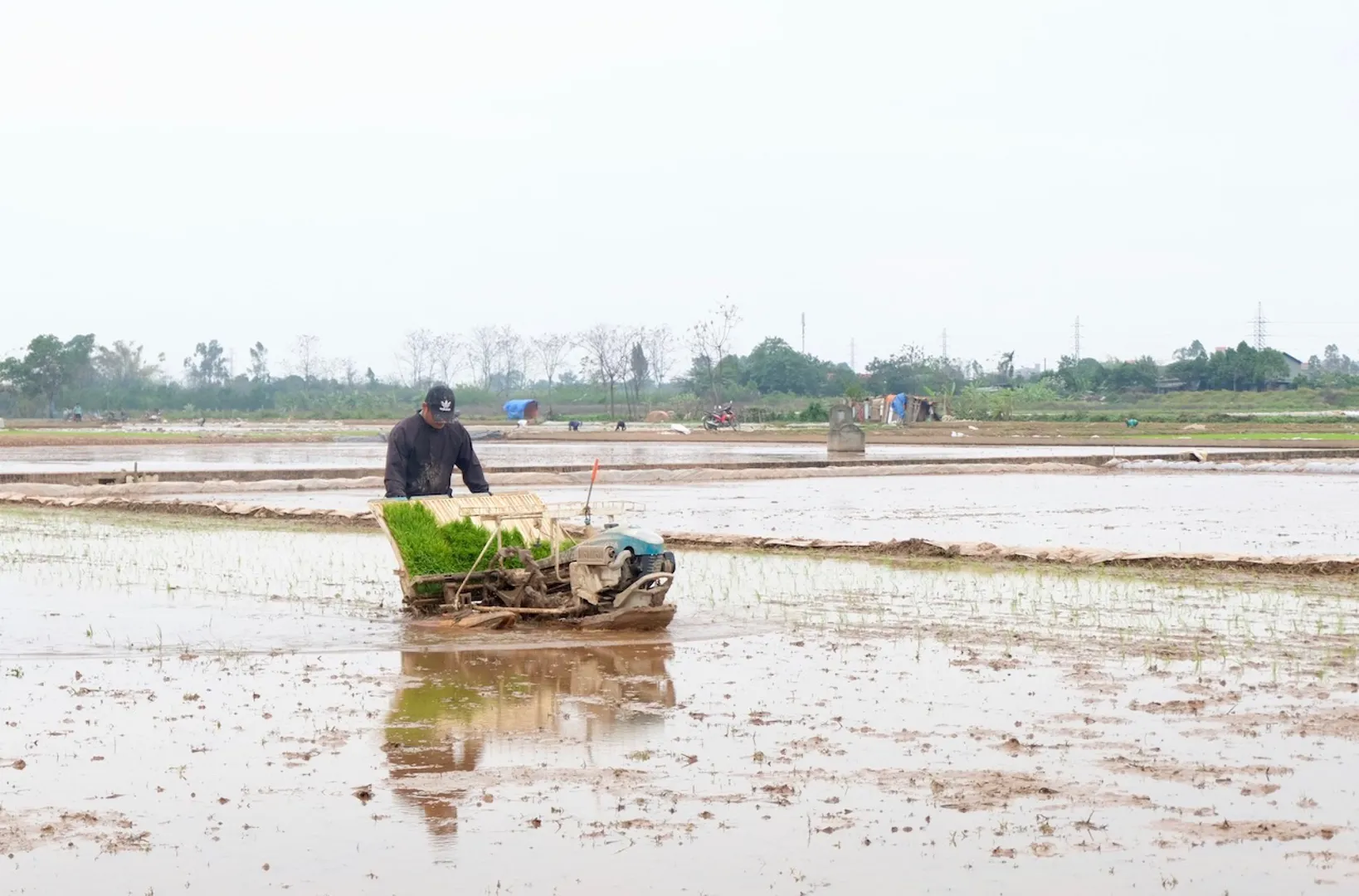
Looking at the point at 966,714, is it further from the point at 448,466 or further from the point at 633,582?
the point at 448,466

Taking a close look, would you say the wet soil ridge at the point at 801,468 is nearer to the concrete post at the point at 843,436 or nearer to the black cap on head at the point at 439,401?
the concrete post at the point at 843,436

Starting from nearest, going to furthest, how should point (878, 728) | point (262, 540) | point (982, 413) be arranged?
point (878, 728), point (262, 540), point (982, 413)

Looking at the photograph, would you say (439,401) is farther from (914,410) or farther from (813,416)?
(813,416)

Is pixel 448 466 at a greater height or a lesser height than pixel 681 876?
greater

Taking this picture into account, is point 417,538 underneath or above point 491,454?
above

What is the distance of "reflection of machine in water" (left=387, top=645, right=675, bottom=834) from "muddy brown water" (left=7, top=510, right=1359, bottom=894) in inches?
1.0

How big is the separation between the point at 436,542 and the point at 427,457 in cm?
64

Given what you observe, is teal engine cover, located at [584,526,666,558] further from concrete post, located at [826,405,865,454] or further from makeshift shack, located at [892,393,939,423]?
makeshift shack, located at [892,393,939,423]

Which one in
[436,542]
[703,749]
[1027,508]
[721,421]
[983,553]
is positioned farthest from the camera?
[721,421]

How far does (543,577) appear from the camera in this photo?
10.1 metres

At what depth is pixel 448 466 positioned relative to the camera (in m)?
10.7

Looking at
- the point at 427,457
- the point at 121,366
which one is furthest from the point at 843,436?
the point at 121,366

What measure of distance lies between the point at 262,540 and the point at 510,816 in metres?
12.0

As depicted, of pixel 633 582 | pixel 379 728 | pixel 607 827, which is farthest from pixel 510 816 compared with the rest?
pixel 633 582
